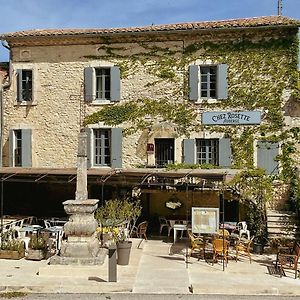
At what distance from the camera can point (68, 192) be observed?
1684 cm

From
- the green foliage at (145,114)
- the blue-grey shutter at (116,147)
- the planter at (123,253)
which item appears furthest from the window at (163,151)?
the planter at (123,253)

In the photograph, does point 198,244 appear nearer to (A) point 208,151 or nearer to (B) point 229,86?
(A) point 208,151

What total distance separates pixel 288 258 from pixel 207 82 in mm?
7908

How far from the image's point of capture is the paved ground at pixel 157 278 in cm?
851

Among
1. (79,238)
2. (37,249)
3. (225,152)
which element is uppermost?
(225,152)

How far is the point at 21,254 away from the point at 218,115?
28.0 ft

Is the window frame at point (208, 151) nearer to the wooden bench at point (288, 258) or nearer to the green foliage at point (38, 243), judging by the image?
the wooden bench at point (288, 258)

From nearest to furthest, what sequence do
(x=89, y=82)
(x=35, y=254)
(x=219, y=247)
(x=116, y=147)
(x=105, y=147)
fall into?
(x=219, y=247) < (x=35, y=254) < (x=116, y=147) < (x=89, y=82) < (x=105, y=147)

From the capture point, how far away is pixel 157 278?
30.1 feet

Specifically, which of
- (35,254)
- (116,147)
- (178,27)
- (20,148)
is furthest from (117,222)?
(178,27)

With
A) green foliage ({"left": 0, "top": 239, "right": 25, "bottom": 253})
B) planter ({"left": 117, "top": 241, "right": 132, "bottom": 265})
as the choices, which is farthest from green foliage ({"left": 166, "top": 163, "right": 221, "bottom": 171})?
green foliage ({"left": 0, "top": 239, "right": 25, "bottom": 253})

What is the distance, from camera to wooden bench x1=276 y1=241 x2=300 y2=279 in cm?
952

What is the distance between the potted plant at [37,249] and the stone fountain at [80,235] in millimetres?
1237

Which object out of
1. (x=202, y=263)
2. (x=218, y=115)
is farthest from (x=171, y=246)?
(x=218, y=115)
